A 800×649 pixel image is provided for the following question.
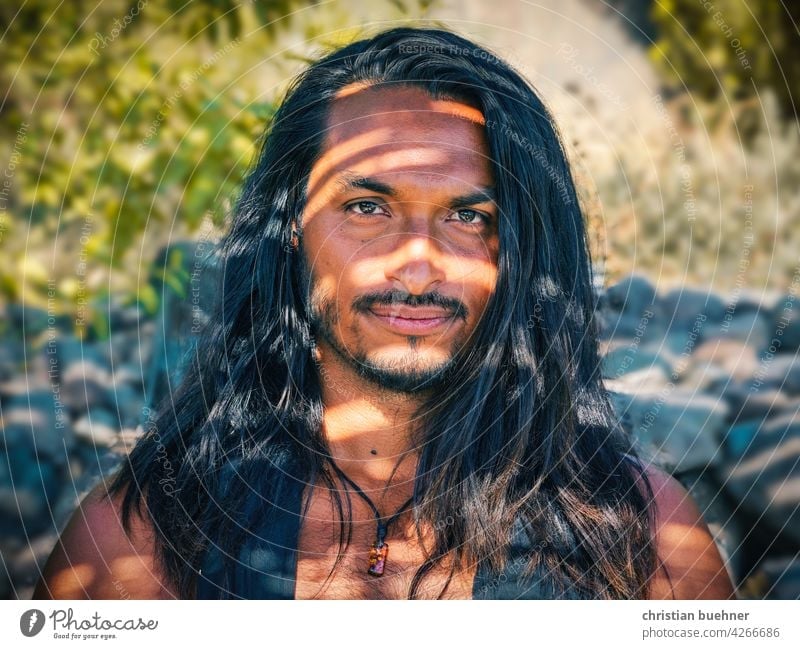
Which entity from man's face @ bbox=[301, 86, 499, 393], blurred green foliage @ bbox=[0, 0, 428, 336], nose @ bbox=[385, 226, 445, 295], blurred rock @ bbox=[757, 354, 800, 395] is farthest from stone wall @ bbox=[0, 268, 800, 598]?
nose @ bbox=[385, 226, 445, 295]

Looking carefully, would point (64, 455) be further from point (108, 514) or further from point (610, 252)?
point (610, 252)

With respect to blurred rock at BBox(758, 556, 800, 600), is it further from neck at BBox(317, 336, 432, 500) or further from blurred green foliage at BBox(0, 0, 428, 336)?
blurred green foliage at BBox(0, 0, 428, 336)

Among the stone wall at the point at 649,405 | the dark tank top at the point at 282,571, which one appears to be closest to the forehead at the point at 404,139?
the stone wall at the point at 649,405

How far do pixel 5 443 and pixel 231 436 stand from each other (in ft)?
1.90

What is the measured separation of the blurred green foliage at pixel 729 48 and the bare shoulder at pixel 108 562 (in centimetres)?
158

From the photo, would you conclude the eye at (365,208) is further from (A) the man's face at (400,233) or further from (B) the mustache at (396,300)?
(B) the mustache at (396,300)

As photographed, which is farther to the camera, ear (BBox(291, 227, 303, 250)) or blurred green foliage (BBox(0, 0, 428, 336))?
blurred green foliage (BBox(0, 0, 428, 336))

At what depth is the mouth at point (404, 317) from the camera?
200cm

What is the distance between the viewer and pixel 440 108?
78.4 inches

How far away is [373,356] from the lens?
2.03 m

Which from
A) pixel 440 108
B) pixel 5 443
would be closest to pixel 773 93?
pixel 440 108

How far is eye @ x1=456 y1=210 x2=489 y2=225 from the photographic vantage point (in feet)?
6.56

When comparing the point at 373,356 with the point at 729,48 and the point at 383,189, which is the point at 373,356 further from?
the point at 729,48
